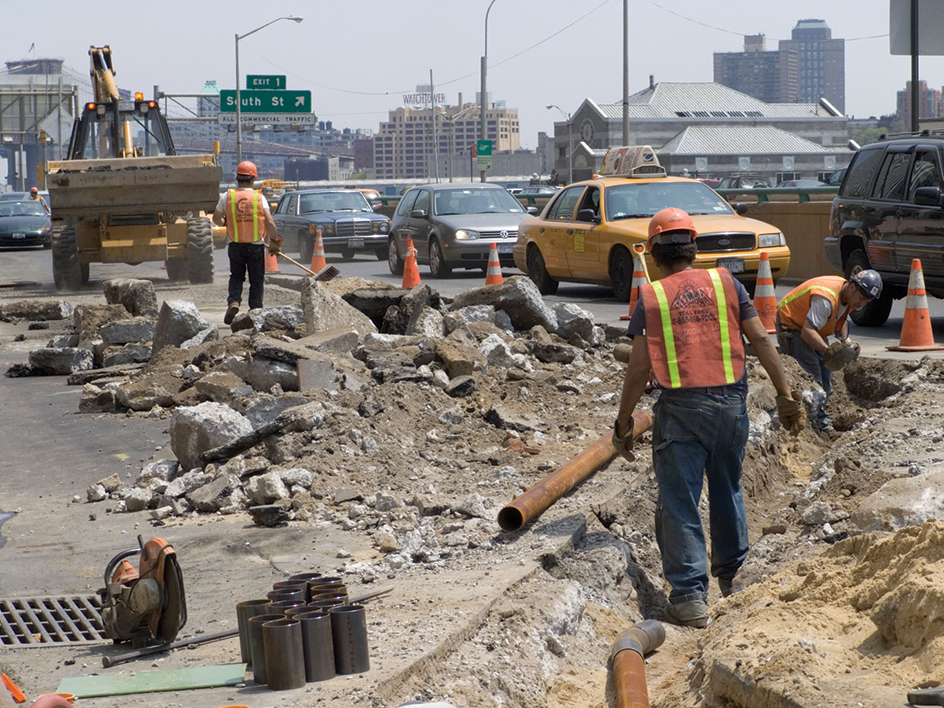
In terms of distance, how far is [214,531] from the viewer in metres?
6.59

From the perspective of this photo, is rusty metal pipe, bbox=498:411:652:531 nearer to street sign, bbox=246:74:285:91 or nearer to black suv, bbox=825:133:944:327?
black suv, bbox=825:133:944:327

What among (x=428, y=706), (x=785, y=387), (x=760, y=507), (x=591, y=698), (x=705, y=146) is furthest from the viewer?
(x=705, y=146)

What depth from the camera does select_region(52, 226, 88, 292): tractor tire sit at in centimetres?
1892

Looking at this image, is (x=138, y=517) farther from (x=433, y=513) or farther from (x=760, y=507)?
(x=760, y=507)

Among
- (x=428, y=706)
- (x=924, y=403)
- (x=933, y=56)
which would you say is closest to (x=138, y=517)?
(x=428, y=706)

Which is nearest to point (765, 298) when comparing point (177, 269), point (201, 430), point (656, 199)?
point (656, 199)

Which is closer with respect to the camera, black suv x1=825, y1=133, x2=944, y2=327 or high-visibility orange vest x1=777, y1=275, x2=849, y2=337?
high-visibility orange vest x1=777, y1=275, x2=849, y2=337

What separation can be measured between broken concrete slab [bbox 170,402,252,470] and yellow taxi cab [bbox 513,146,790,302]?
7627 millimetres

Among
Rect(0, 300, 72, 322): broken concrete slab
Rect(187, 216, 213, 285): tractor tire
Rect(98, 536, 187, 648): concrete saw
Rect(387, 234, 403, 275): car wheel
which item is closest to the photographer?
Rect(98, 536, 187, 648): concrete saw

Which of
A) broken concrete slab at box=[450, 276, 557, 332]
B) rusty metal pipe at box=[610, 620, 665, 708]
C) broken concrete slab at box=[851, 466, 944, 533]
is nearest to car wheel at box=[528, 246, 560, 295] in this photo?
broken concrete slab at box=[450, 276, 557, 332]

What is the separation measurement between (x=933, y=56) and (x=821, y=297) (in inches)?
420

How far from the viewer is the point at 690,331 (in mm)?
5168

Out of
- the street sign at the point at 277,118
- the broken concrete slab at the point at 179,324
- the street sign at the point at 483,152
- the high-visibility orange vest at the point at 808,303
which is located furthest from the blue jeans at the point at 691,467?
the street sign at the point at 277,118

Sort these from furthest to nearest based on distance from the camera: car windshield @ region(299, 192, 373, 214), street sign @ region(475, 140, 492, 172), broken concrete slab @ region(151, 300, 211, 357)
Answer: street sign @ region(475, 140, 492, 172) < car windshield @ region(299, 192, 373, 214) < broken concrete slab @ region(151, 300, 211, 357)
